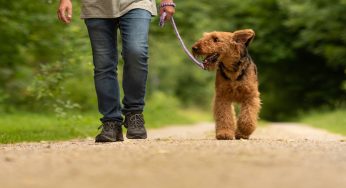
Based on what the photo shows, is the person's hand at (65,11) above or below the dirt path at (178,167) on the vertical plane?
above

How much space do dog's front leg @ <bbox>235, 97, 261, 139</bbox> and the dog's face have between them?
477 millimetres

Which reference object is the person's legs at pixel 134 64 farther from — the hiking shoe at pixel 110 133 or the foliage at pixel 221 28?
the foliage at pixel 221 28

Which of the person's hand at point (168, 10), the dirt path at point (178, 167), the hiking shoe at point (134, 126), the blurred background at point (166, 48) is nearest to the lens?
the dirt path at point (178, 167)

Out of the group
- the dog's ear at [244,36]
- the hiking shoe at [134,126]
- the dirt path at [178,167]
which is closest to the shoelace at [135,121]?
the hiking shoe at [134,126]

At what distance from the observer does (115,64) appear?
23.5 ft

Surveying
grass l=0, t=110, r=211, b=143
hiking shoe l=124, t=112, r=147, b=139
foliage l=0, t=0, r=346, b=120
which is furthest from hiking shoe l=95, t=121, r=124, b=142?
foliage l=0, t=0, r=346, b=120

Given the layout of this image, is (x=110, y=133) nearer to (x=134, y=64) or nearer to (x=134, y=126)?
(x=134, y=126)

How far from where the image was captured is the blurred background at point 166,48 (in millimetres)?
11203

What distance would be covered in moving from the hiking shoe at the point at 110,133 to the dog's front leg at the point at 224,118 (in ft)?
3.76

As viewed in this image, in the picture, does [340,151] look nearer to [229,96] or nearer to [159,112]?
[229,96]

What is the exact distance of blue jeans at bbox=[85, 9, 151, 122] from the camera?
273 inches

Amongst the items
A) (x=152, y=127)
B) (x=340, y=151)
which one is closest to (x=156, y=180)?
(x=340, y=151)

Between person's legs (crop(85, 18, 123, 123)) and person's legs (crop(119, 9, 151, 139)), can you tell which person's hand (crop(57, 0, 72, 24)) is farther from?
person's legs (crop(119, 9, 151, 139))

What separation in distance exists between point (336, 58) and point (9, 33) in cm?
1024
